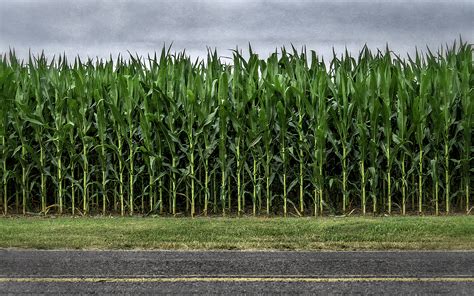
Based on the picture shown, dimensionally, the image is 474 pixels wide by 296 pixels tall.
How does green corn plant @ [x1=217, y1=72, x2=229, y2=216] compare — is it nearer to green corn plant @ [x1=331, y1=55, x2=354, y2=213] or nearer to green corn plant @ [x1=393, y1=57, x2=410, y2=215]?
green corn plant @ [x1=331, y1=55, x2=354, y2=213]

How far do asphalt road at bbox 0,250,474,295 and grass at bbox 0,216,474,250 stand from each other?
83cm

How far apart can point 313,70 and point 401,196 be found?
3145 millimetres

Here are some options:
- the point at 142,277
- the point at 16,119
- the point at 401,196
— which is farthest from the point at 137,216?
the point at 142,277

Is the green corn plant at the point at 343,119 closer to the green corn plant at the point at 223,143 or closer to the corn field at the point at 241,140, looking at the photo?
the corn field at the point at 241,140

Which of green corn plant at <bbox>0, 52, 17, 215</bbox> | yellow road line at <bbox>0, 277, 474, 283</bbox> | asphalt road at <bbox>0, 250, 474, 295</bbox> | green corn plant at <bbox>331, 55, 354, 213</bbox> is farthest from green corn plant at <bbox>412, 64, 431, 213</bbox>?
green corn plant at <bbox>0, 52, 17, 215</bbox>

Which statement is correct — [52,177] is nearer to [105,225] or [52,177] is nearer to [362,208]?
[105,225]

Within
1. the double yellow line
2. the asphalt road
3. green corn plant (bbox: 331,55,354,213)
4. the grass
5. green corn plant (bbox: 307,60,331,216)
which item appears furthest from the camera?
green corn plant (bbox: 331,55,354,213)

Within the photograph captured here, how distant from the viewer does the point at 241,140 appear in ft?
45.0

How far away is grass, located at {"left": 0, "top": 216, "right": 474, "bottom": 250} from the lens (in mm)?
9875

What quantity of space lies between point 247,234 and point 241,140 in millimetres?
3313

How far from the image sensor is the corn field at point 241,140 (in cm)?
1362

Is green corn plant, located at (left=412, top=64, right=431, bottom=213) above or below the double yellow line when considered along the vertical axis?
above

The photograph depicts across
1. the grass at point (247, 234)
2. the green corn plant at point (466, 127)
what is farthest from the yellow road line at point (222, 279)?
the green corn plant at point (466, 127)

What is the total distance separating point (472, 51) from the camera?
49.7 ft
